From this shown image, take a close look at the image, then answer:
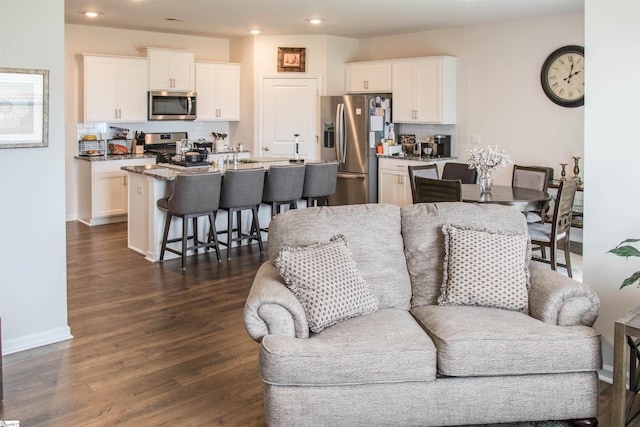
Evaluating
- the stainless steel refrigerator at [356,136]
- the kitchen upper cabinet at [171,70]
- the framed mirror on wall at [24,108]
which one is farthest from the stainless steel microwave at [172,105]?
the framed mirror on wall at [24,108]

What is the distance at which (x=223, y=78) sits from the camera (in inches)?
356

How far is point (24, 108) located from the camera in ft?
11.9

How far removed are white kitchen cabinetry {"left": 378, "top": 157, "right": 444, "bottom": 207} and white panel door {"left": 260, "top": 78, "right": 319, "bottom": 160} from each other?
1120 millimetres

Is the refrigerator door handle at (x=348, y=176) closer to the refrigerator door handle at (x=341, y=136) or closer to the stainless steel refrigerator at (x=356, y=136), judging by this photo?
the stainless steel refrigerator at (x=356, y=136)

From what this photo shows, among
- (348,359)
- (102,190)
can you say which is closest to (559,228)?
(348,359)

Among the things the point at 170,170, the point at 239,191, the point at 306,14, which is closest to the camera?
the point at 239,191

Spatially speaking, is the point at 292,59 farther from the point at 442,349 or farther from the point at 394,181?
the point at 442,349

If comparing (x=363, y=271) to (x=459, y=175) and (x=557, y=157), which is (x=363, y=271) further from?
(x=557, y=157)

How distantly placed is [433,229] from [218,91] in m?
6.20

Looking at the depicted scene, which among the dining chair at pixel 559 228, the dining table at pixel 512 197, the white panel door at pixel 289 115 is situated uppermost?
the white panel door at pixel 289 115

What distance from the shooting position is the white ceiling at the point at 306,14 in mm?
6387

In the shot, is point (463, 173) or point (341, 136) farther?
point (341, 136)

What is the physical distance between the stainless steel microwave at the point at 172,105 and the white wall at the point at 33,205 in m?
4.72

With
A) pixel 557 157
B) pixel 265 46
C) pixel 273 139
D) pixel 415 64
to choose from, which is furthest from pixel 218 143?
pixel 557 157
